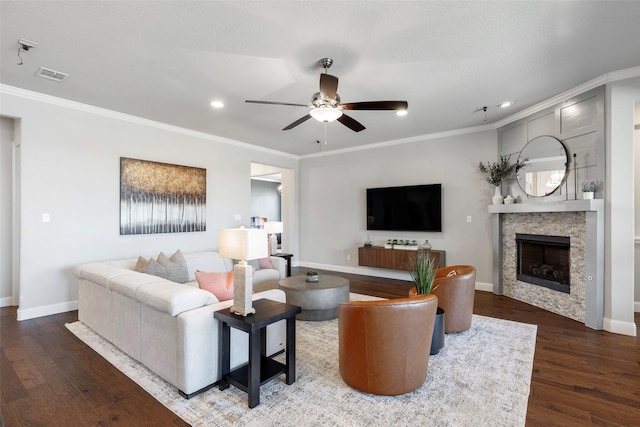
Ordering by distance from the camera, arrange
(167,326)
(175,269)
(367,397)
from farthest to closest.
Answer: (175,269) → (167,326) → (367,397)

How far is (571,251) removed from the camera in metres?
4.00

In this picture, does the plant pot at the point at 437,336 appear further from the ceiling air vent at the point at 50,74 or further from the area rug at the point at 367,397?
the ceiling air vent at the point at 50,74

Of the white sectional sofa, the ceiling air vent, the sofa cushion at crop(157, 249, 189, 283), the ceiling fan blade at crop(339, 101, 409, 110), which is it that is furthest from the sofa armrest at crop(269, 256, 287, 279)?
the ceiling air vent

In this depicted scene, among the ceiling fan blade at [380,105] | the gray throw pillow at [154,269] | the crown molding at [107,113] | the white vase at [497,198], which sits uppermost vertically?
the crown molding at [107,113]

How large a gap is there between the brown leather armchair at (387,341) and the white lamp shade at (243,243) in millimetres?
748

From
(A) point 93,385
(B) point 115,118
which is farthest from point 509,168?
(B) point 115,118

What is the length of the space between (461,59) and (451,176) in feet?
9.77

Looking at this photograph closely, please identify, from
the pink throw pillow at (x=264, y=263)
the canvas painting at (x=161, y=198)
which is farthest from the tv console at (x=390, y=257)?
the canvas painting at (x=161, y=198)

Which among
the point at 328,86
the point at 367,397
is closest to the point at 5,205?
the point at 328,86

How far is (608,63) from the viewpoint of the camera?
3211 millimetres

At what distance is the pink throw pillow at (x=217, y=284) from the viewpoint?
2.71 metres

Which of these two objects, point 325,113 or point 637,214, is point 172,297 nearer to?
point 325,113

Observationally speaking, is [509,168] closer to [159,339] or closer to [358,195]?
[358,195]

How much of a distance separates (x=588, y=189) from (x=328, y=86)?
10.8ft
